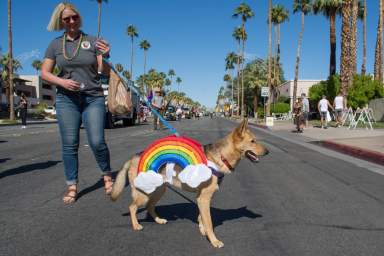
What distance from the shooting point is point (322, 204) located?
202 inches

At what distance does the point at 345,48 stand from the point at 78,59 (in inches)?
1137

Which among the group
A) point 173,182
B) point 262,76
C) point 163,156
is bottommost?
point 173,182

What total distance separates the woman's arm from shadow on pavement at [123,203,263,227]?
1549mm

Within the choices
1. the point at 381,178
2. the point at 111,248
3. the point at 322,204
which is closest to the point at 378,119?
the point at 381,178

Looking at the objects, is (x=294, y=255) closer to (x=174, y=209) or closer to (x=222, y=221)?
(x=222, y=221)

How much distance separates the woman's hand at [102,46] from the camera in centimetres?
454

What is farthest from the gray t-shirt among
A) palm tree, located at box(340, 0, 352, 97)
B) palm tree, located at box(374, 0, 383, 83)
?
palm tree, located at box(374, 0, 383, 83)

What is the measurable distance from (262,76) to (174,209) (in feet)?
250

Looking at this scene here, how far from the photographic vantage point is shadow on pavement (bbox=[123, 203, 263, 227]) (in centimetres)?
430

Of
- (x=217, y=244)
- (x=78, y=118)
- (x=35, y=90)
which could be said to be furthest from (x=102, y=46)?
(x=35, y=90)

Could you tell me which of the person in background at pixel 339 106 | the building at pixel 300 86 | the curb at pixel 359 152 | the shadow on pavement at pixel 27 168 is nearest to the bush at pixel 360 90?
the person in background at pixel 339 106

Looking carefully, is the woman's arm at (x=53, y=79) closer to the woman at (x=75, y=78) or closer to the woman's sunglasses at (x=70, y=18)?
the woman at (x=75, y=78)

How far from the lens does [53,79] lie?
4422 millimetres

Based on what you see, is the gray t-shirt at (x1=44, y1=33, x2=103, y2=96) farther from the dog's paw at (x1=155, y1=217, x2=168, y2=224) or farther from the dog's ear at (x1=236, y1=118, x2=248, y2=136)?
the dog's ear at (x1=236, y1=118, x2=248, y2=136)
